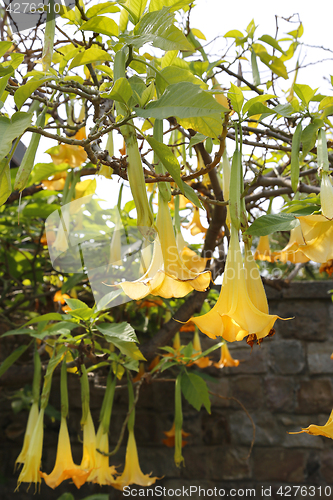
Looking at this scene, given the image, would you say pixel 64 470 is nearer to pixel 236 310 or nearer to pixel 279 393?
pixel 236 310

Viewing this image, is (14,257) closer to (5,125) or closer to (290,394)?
(5,125)

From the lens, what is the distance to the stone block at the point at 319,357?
192cm

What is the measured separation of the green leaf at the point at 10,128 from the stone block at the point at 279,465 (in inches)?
77.2

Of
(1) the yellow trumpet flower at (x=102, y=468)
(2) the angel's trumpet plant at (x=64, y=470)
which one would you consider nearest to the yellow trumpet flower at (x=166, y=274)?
(2) the angel's trumpet plant at (x=64, y=470)

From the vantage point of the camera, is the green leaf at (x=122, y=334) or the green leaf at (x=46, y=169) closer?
the green leaf at (x=122, y=334)

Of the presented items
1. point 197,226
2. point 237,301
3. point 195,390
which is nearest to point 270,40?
point 197,226

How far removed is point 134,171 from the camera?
46 centimetres

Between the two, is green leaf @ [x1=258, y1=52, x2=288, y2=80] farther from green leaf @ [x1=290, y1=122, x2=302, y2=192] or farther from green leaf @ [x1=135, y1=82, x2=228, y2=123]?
green leaf @ [x1=135, y1=82, x2=228, y2=123]

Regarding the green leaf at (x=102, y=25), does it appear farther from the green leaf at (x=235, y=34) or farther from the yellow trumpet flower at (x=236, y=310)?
the green leaf at (x=235, y=34)

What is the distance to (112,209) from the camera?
1515mm

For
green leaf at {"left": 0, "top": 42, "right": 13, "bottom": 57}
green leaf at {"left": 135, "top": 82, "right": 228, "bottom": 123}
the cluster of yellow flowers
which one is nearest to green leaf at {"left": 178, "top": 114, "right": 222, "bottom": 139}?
green leaf at {"left": 135, "top": 82, "right": 228, "bottom": 123}

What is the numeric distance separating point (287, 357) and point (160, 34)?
1.82 meters

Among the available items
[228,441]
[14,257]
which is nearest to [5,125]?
[14,257]

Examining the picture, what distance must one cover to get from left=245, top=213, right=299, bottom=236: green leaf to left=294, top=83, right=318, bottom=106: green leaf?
30cm
